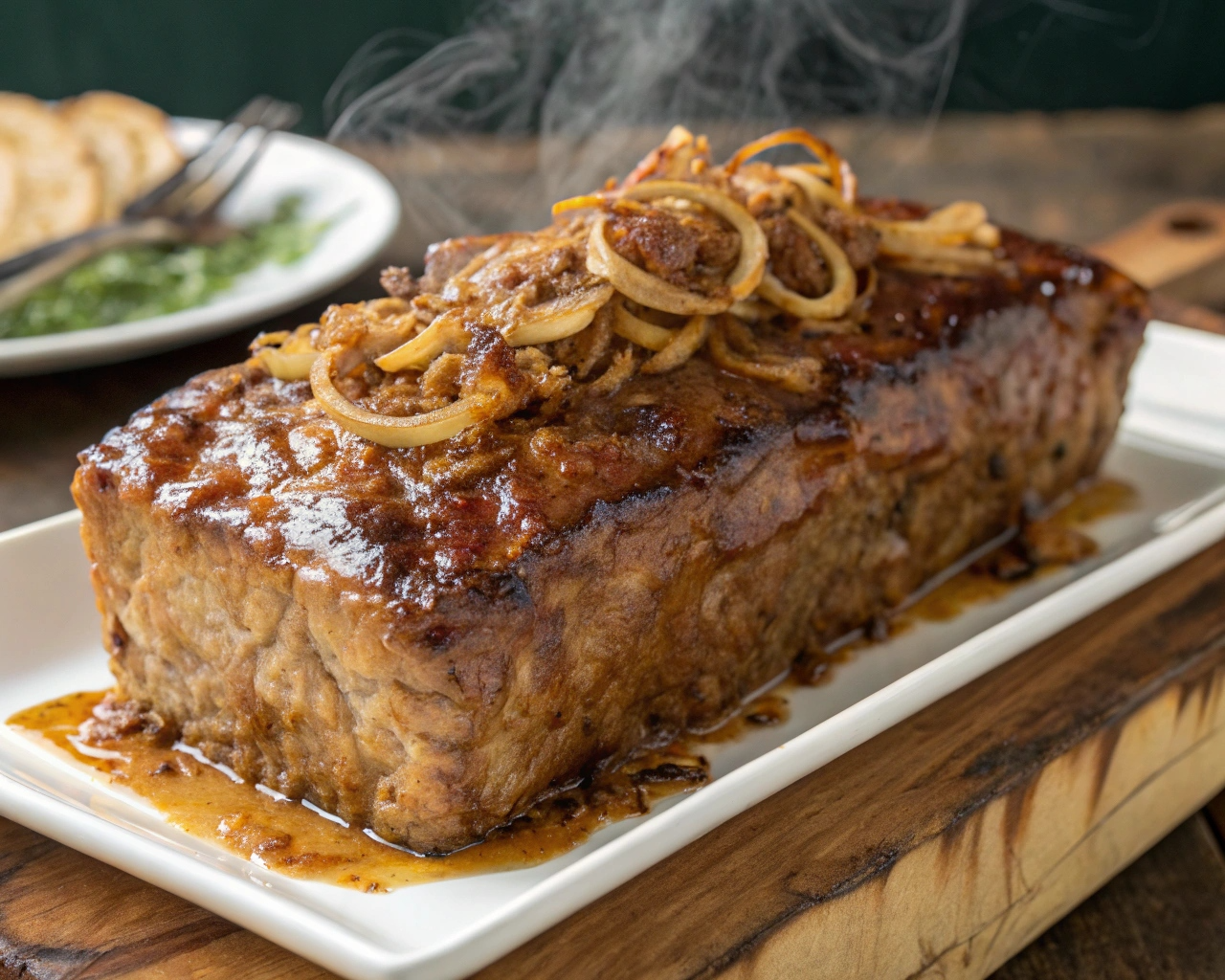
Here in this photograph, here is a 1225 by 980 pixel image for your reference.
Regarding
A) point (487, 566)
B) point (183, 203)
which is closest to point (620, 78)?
point (183, 203)

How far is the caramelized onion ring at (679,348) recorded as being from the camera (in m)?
3.35

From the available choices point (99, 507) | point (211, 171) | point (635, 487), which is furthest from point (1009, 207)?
point (99, 507)

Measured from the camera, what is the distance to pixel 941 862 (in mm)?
2891

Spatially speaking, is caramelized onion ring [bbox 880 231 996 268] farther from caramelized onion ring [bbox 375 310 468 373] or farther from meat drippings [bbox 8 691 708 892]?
meat drippings [bbox 8 691 708 892]

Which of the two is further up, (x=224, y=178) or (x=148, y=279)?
(x=224, y=178)

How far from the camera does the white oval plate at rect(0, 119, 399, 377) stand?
511 cm

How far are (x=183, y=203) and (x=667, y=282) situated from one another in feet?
15.0

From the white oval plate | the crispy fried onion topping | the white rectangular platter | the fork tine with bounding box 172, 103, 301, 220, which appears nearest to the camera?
the white rectangular platter

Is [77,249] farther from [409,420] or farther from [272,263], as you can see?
[409,420]

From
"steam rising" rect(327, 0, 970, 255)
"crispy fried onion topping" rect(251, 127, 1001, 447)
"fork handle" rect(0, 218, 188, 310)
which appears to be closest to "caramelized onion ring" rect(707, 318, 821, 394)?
"crispy fried onion topping" rect(251, 127, 1001, 447)

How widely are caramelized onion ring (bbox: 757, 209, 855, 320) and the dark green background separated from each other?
7.51 meters

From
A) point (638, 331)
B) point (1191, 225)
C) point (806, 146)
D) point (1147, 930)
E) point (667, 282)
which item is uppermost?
point (806, 146)

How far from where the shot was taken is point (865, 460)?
142 inches

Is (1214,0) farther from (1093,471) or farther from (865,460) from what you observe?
(865,460)
